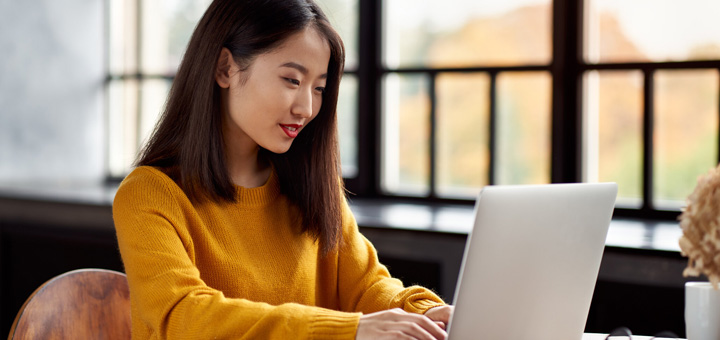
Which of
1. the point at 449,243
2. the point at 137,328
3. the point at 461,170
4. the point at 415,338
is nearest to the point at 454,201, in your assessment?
the point at 461,170

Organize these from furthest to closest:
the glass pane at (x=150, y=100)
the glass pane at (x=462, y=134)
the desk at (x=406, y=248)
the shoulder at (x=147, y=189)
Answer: the glass pane at (x=150, y=100), the glass pane at (x=462, y=134), the desk at (x=406, y=248), the shoulder at (x=147, y=189)

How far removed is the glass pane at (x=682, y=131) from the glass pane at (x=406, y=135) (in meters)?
0.90

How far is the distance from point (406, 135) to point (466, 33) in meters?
0.48

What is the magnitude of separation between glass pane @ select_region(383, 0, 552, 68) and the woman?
5.42ft

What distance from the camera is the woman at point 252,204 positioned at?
1152 millimetres

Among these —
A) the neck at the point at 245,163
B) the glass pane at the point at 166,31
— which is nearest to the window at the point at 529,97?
the glass pane at the point at 166,31

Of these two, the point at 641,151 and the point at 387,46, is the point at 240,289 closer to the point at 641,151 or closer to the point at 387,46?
the point at 641,151

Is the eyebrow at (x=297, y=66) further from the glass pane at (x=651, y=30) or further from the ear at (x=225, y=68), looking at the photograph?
the glass pane at (x=651, y=30)

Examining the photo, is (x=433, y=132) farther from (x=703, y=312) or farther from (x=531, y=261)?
(x=531, y=261)

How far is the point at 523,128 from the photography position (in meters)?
3.04

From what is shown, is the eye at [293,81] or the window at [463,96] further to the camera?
the window at [463,96]

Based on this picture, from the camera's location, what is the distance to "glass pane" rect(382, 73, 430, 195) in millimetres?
3279

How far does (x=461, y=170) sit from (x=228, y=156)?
1.85m

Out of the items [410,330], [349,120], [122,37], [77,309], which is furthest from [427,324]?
[122,37]
